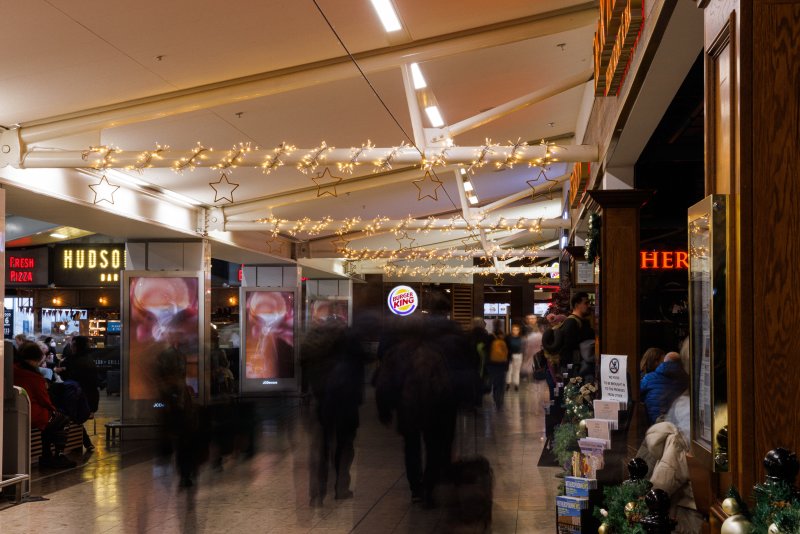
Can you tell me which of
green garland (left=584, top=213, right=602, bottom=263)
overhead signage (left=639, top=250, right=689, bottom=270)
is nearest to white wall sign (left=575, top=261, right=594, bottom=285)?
overhead signage (left=639, top=250, right=689, bottom=270)

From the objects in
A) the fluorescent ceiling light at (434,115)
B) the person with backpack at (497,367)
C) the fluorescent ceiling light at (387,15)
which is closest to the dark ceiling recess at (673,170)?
the fluorescent ceiling light at (434,115)

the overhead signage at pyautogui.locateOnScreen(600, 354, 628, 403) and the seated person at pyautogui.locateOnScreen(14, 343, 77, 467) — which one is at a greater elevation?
the overhead signage at pyautogui.locateOnScreen(600, 354, 628, 403)

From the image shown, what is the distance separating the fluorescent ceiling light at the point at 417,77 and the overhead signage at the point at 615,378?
137 inches

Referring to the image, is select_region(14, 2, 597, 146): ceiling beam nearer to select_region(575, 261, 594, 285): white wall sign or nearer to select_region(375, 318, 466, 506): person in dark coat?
select_region(375, 318, 466, 506): person in dark coat

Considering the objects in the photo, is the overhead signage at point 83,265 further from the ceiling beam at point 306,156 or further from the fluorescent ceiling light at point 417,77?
the fluorescent ceiling light at point 417,77

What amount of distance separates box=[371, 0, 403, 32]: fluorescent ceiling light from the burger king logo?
62.0 feet

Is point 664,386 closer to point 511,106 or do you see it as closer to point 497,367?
point 511,106

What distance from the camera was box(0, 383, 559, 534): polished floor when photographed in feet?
22.6

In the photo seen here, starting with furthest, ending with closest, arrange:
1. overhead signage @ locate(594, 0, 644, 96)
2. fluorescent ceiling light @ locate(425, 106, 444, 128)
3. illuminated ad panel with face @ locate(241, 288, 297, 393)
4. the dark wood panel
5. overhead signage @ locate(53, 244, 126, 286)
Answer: illuminated ad panel with face @ locate(241, 288, 297, 393), overhead signage @ locate(53, 244, 126, 286), fluorescent ceiling light @ locate(425, 106, 444, 128), overhead signage @ locate(594, 0, 644, 96), the dark wood panel

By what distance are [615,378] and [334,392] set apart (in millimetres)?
2910

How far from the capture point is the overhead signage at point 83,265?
16.0m

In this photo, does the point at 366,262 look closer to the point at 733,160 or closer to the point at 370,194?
the point at 370,194

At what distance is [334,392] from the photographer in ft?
26.1

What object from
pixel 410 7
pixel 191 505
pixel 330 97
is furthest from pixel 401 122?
pixel 191 505
